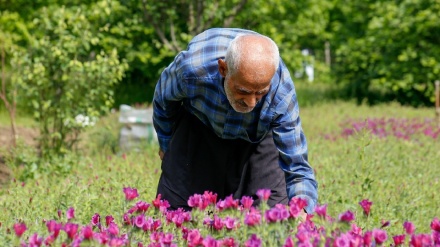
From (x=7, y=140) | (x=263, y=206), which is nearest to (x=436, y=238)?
(x=263, y=206)

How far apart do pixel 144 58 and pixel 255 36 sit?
40.9 feet

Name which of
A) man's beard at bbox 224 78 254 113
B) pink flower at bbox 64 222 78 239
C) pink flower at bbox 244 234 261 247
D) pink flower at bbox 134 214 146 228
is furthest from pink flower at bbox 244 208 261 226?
man's beard at bbox 224 78 254 113

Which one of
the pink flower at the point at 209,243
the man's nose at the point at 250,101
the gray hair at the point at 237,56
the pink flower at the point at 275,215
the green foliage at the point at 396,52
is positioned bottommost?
the green foliage at the point at 396,52

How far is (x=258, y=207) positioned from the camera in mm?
3035

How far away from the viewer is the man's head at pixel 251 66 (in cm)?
329

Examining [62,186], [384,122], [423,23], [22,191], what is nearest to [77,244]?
[22,191]

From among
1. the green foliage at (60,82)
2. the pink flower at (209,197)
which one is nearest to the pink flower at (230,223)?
the pink flower at (209,197)

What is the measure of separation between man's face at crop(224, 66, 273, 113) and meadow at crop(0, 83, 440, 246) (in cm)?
55

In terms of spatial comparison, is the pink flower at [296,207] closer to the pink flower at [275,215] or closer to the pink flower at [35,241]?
the pink flower at [275,215]

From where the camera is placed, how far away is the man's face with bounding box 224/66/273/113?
10.9ft

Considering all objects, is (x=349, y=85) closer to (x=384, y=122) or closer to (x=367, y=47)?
(x=367, y=47)

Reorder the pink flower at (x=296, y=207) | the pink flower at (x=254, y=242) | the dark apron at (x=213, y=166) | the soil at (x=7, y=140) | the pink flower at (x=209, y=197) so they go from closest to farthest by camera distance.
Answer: the pink flower at (x=254, y=242) → the pink flower at (x=296, y=207) → the pink flower at (x=209, y=197) → the dark apron at (x=213, y=166) → the soil at (x=7, y=140)

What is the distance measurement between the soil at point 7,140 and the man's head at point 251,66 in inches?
171

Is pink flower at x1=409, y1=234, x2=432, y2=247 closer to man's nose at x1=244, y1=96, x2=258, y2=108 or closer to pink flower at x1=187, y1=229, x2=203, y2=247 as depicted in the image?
pink flower at x1=187, y1=229, x2=203, y2=247
